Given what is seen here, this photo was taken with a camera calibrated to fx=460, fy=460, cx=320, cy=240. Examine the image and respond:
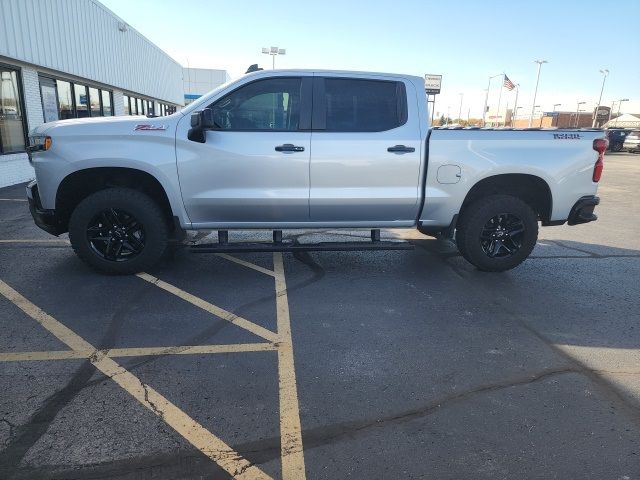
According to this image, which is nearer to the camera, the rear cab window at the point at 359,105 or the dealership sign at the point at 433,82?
the rear cab window at the point at 359,105

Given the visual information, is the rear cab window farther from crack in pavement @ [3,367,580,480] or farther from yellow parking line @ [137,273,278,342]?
crack in pavement @ [3,367,580,480]

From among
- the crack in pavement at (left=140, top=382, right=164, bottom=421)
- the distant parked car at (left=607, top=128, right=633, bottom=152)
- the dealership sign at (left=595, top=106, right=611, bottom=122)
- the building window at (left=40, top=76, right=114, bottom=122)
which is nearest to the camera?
the crack in pavement at (left=140, top=382, right=164, bottom=421)

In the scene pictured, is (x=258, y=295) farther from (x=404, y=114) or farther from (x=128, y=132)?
(x=404, y=114)

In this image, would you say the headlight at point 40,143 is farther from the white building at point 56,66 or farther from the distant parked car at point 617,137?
the distant parked car at point 617,137

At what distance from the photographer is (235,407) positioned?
110 inches

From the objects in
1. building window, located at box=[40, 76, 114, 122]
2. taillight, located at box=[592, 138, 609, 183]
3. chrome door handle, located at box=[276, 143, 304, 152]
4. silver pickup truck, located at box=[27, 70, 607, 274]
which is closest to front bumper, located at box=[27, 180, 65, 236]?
silver pickup truck, located at box=[27, 70, 607, 274]

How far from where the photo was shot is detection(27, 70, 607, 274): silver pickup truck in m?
4.63

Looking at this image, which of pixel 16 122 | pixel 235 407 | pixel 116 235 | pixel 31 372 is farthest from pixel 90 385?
pixel 16 122

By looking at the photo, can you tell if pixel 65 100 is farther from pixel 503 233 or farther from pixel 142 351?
pixel 503 233

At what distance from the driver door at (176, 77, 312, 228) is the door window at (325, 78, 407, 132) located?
273 millimetres

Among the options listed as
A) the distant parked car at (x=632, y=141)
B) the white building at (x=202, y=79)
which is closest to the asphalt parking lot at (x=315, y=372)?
the distant parked car at (x=632, y=141)

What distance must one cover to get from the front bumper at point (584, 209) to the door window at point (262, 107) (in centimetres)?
333

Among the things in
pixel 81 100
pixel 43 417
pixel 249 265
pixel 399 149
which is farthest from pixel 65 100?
pixel 43 417

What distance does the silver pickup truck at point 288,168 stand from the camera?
4.63 meters
